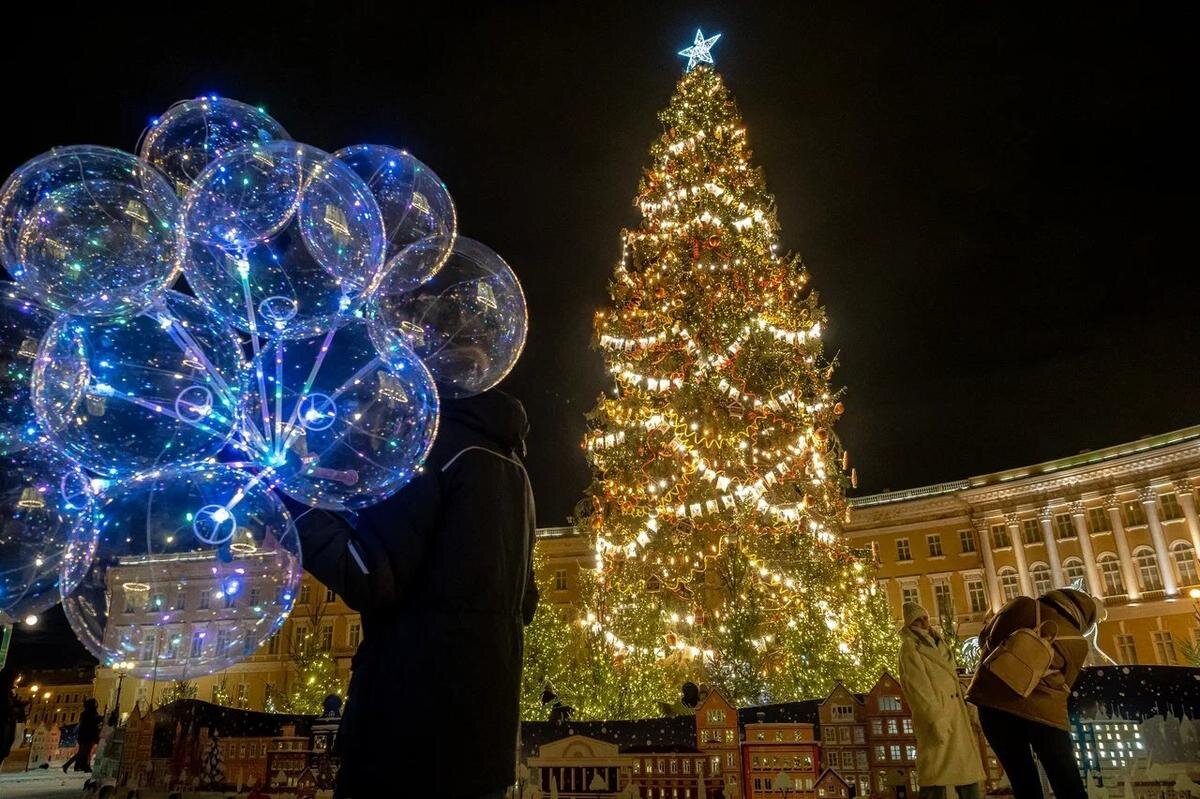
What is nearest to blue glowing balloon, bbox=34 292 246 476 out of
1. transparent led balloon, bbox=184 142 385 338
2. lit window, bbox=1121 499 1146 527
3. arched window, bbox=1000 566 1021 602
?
transparent led balloon, bbox=184 142 385 338

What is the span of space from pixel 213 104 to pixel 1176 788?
25.7 feet

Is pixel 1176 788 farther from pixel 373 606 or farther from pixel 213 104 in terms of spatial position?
pixel 213 104

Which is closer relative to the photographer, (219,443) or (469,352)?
(219,443)

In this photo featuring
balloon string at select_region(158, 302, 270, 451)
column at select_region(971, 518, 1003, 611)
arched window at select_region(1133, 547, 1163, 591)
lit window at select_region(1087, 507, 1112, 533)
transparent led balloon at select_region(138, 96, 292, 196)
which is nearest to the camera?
balloon string at select_region(158, 302, 270, 451)

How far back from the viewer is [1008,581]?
143ft

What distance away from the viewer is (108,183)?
10.3ft

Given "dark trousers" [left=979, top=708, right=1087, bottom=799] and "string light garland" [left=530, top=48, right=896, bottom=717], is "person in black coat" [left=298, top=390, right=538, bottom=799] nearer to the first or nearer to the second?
"dark trousers" [left=979, top=708, right=1087, bottom=799]

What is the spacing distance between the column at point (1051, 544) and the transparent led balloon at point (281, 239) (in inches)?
1880

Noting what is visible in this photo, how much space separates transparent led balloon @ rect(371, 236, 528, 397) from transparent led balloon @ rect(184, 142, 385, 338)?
25cm

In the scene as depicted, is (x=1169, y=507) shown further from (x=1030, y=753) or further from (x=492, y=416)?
(x=492, y=416)

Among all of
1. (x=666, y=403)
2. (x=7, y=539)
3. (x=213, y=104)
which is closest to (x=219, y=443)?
(x=7, y=539)

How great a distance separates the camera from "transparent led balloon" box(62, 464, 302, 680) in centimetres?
261

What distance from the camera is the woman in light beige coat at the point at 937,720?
514 cm

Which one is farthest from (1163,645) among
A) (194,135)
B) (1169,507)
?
(194,135)
